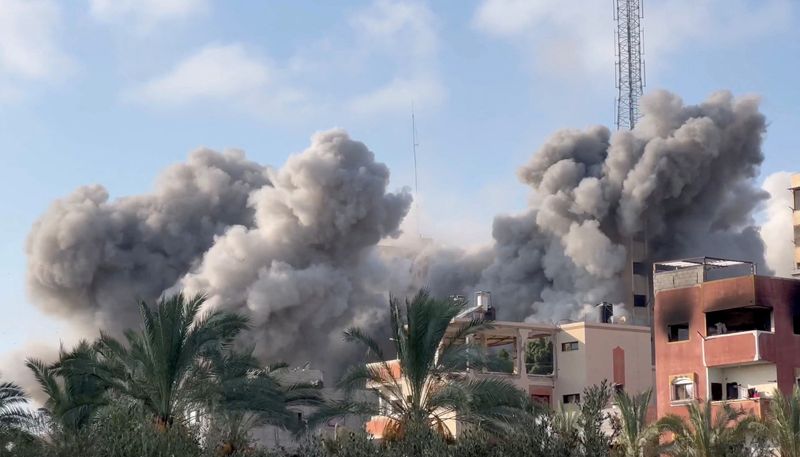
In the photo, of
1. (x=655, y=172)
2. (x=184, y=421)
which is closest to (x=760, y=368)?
(x=184, y=421)

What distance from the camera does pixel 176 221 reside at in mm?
65500

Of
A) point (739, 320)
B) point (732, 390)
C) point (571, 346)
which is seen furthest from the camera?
point (571, 346)

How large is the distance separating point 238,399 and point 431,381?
3.78m

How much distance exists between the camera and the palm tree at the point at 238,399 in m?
23.8

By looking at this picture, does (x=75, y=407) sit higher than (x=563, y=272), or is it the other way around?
(x=563, y=272)

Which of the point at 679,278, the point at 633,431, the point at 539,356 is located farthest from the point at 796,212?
the point at 633,431

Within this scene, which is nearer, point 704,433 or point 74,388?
point 704,433

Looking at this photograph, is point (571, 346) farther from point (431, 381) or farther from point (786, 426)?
point (431, 381)

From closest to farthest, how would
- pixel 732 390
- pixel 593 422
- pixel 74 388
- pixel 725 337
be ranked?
pixel 593 422, pixel 74 388, pixel 725 337, pixel 732 390

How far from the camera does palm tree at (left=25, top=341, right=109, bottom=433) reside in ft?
78.9

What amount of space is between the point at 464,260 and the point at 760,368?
125 ft

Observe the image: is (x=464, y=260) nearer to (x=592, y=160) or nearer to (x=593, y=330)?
(x=592, y=160)

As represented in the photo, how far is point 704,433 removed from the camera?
83.1 feet

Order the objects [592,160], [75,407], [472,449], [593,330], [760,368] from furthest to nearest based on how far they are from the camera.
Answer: [592,160] < [593,330] < [760,368] < [75,407] < [472,449]
